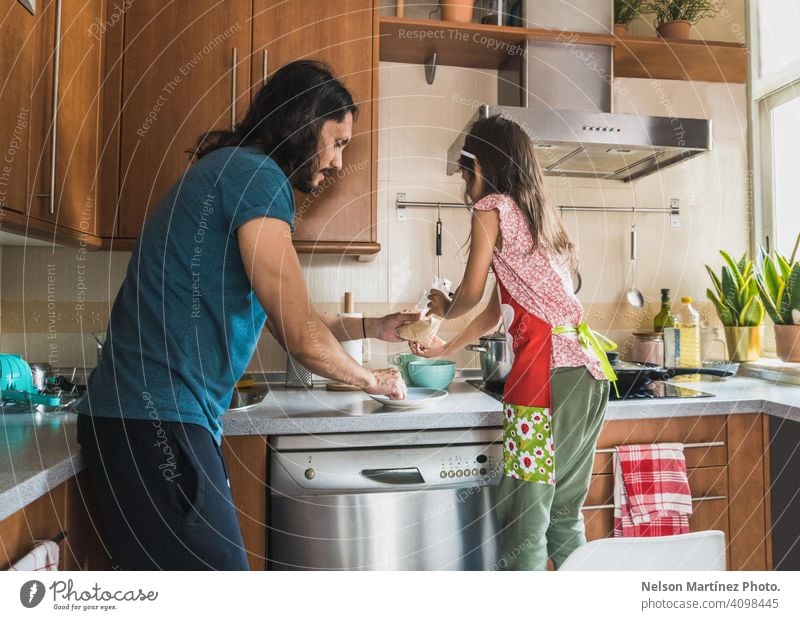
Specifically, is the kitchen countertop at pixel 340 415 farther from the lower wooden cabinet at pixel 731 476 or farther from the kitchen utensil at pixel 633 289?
the kitchen utensil at pixel 633 289

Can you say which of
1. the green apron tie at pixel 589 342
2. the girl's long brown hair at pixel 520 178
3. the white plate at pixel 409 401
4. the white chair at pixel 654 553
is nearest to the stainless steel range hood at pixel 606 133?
the girl's long brown hair at pixel 520 178

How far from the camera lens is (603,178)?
152 centimetres

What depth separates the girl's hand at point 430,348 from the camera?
1140 millimetres

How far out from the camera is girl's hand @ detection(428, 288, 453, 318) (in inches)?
48.7

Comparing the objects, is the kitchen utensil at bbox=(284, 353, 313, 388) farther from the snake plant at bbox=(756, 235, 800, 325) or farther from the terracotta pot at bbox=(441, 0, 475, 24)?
the snake plant at bbox=(756, 235, 800, 325)

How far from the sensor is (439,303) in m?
1.26

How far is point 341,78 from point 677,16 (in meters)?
0.89

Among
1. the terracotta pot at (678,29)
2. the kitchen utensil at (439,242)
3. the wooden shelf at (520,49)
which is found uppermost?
the terracotta pot at (678,29)

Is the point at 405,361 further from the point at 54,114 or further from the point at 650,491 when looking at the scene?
the point at 54,114

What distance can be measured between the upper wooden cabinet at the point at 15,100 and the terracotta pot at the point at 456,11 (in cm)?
86

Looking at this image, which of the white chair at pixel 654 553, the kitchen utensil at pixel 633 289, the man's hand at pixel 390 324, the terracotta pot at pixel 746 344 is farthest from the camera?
the kitchen utensil at pixel 633 289

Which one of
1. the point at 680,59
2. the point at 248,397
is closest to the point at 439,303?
the point at 248,397

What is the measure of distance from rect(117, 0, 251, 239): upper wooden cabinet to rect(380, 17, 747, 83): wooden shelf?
38cm

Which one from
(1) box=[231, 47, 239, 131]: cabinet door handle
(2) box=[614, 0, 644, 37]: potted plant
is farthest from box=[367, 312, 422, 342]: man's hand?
(2) box=[614, 0, 644, 37]: potted plant
